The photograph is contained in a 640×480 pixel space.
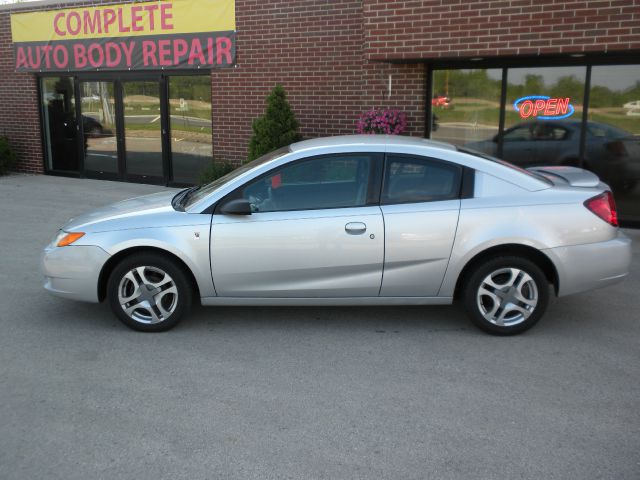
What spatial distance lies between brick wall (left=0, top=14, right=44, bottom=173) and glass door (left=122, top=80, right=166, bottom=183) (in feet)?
8.83

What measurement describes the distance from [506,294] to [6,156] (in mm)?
13471

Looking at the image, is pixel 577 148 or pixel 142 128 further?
pixel 142 128

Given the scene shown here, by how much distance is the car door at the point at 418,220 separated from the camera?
518 cm

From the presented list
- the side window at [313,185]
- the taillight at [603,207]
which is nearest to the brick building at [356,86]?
the taillight at [603,207]

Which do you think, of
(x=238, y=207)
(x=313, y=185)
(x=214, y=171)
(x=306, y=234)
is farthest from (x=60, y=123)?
(x=306, y=234)

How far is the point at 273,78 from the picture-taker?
1185 centimetres

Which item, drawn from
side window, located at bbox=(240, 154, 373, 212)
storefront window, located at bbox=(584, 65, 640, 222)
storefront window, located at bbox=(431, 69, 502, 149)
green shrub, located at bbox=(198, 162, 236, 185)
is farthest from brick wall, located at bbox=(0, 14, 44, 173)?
storefront window, located at bbox=(584, 65, 640, 222)

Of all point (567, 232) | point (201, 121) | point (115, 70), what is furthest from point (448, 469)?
point (115, 70)

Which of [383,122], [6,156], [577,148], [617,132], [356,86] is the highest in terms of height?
[356,86]

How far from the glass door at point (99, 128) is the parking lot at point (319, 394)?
28.3 feet

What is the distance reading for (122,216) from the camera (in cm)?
549

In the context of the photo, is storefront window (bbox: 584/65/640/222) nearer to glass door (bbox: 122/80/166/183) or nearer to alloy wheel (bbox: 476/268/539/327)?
alloy wheel (bbox: 476/268/539/327)

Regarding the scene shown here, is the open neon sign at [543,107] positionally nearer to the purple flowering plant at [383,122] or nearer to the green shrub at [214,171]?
the purple flowering plant at [383,122]

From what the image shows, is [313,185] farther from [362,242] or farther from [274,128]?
[274,128]
